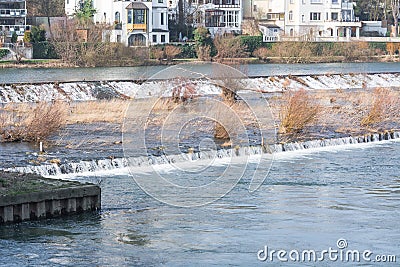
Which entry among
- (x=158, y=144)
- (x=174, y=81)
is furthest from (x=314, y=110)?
(x=174, y=81)

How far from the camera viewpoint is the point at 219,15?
302 ft

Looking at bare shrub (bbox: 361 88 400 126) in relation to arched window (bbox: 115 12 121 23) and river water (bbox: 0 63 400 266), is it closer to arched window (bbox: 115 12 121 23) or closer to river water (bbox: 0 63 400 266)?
river water (bbox: 0 63 400 266)

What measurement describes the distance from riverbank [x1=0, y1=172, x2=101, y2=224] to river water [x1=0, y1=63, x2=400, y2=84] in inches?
1280

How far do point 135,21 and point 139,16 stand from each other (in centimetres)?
58

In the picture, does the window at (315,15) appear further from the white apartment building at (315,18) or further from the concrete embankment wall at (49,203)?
the concrete embankment wall at (49,203)

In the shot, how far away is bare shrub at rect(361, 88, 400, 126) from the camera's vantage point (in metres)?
35.0

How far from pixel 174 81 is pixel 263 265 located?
26.6 metres

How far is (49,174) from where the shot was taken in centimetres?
2403

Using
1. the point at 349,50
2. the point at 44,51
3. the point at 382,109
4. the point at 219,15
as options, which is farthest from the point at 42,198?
the point at 219,15

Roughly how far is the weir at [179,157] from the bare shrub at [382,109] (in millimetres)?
2791

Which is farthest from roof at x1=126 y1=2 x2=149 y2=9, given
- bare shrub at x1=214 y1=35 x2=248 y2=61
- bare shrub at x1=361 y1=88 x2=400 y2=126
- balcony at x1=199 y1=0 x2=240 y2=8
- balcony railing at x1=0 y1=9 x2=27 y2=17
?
bare shrub at x1=361 y1=88 x2=400 y2=126

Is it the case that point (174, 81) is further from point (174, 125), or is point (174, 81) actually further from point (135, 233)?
point (135, 233)

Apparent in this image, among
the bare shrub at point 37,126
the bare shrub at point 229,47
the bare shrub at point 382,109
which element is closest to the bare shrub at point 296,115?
the bare shrub at point 382,109

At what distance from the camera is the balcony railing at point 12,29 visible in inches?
3137
